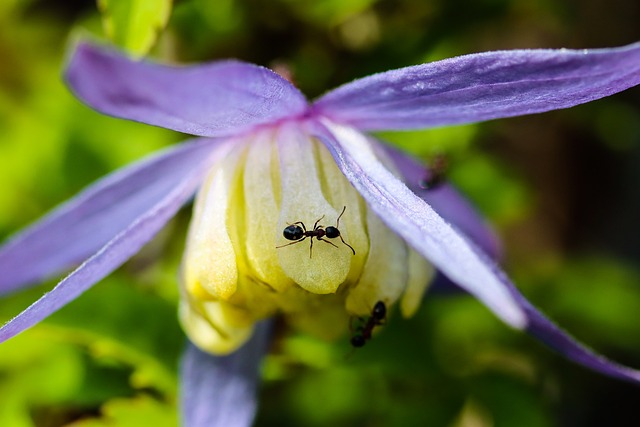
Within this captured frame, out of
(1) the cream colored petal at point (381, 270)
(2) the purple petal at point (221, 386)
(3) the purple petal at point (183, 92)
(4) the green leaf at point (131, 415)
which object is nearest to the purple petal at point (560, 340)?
(1) the cream colored petal at point (381, 270)

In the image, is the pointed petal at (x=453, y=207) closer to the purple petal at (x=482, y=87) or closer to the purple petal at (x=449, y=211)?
the purple petal at (x=449, y=211)

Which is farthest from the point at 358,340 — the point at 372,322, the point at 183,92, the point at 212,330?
the point at 183,92

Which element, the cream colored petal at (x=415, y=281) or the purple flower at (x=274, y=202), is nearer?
the purple flower at (x=274, y=202)

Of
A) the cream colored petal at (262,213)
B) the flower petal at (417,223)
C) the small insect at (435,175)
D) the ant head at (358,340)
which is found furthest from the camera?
the small insect at (435,175)

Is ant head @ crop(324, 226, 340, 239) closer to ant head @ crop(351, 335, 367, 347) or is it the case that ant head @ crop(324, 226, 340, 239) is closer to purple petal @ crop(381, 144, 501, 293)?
ant head @ crop(351, 335, 367, 347)

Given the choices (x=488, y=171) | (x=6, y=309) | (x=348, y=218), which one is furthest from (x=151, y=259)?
(x=348, y=218)

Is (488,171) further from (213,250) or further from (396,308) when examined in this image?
(213,250)

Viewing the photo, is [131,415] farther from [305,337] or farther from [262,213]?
[262,213]
